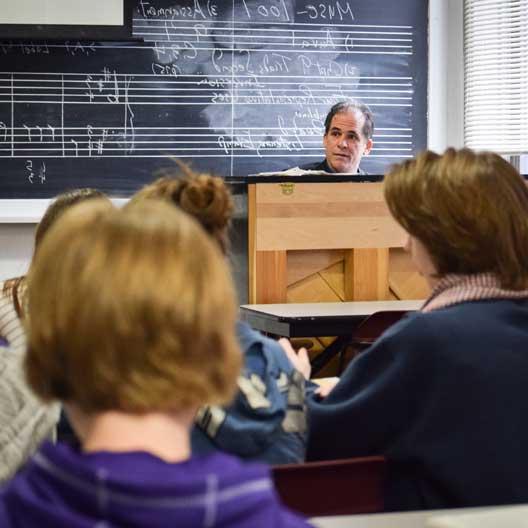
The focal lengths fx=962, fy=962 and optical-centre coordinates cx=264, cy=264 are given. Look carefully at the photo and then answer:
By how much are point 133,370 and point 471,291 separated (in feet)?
3.43

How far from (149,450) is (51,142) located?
4694mm

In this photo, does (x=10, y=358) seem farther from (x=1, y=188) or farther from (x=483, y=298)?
(x=1, y=188)

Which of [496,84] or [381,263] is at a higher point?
[496,84]

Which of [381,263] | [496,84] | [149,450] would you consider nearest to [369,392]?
[149,450]

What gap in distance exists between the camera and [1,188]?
5223mm

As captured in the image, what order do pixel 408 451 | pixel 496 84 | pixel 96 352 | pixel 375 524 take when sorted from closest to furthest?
pixel 96 352 → pixel 375 524 → pixel 408 451 → pixel 496 84

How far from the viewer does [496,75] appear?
18.5 feet

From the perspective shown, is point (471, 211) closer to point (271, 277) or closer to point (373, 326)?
point (373, 326)

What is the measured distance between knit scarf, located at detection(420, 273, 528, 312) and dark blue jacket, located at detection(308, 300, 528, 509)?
4 centimetres

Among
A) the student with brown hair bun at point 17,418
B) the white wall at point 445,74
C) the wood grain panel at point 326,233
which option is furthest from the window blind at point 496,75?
the student with brown hair bun at point 17,418

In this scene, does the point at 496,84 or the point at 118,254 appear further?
the point at 496,84

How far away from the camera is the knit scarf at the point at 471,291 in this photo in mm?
1688

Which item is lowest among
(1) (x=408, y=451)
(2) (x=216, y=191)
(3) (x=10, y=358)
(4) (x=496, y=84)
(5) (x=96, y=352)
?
(1) (x=408, y=451)

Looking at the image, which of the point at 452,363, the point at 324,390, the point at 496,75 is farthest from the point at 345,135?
the point at 452,363
